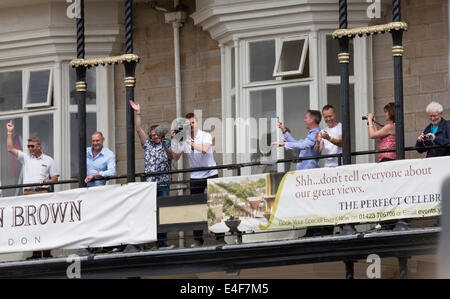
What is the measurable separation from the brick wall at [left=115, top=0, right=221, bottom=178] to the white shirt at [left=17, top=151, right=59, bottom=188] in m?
1.45

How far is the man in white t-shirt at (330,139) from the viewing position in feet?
44.1

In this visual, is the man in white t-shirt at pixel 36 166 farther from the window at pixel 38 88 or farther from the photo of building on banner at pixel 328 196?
the photo of building on banner at pixel 328 196

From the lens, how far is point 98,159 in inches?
584

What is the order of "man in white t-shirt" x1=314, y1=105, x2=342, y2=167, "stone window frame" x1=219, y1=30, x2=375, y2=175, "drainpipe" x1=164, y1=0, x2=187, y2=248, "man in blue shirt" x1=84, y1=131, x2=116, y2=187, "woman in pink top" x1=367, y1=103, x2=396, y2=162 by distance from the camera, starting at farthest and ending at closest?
"drainpipe" x1=164, y1=0, x2=187, y2=248, "stone window frame" x1=219, y1=30, x2=375, y2=175, "man in blue shirt" x1=84, y1=131, x2=116, y2=187, "man in white t-shirt" x1=314, y1=105, x2=342, y2=167, "woman in pink top" x1=367, y1=103, x2=396, y2=162

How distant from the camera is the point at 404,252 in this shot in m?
12.3

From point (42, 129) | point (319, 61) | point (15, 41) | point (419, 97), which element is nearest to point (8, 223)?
point (42, 129)

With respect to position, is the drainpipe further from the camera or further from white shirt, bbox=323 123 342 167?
white shirt, bbox=323 123 342 167

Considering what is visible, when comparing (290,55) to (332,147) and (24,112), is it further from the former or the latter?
(24,112)

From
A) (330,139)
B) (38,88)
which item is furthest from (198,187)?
(38,88)

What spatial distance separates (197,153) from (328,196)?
216 centimetres

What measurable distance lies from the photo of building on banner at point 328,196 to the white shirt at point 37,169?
3.12 m

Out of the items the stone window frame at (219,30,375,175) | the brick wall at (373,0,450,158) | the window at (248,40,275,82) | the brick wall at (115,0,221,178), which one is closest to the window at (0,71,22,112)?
the brick wall at (115,0,221,178)

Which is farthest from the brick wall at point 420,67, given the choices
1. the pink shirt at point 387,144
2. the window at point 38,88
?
the window at point 38,88

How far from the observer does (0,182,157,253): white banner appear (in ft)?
45.0
